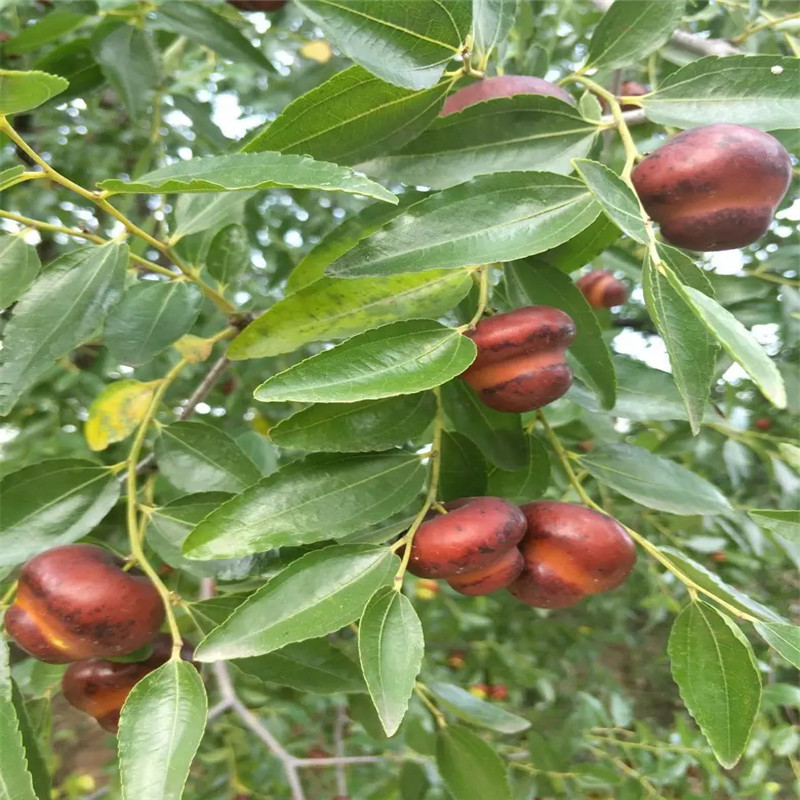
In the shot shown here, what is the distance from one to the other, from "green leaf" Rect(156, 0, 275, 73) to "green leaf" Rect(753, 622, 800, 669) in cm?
104

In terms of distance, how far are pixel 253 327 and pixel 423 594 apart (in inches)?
67.7

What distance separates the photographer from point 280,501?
66 cm

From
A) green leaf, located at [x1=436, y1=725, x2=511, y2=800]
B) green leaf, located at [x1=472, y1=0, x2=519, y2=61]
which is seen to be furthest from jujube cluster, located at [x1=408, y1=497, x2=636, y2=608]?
green leaf, located at [x1=472, y1=0, x2=519, y2=61]

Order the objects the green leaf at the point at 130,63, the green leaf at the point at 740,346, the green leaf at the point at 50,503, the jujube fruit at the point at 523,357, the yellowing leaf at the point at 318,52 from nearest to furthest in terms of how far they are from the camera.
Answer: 1. the green leaf at the point at 740,346
2. the jujube fruit at the point at 523,357
3. the green leaf at the point at 50,503
4. the green leaf at the point at 130,63
5. the yellowing leaf at the point at 318,52

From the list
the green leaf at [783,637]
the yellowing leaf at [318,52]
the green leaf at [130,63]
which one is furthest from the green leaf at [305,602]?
the yellowing leaf at [318,52]

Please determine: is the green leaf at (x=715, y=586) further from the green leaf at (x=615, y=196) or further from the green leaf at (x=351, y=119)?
the green leaf at (x=351, y=119)

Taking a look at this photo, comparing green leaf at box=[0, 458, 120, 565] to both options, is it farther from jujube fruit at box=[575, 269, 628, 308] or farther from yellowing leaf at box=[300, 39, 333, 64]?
yellowing leaf at box=[300, 39, 333, 64]

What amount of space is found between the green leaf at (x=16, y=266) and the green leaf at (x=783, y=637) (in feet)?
2.47

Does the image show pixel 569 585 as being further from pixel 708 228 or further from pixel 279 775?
pixel 279 775

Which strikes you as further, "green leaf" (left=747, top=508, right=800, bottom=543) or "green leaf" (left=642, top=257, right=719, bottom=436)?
"green leaf" (left=747, top=508, right=800, bottom=543)

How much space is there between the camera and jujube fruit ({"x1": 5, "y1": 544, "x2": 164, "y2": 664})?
652 mm

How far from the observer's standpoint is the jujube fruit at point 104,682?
76cm

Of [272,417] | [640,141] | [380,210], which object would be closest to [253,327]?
[380,210]

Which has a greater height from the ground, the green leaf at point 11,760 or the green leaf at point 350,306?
the green leaf at point 350,306
